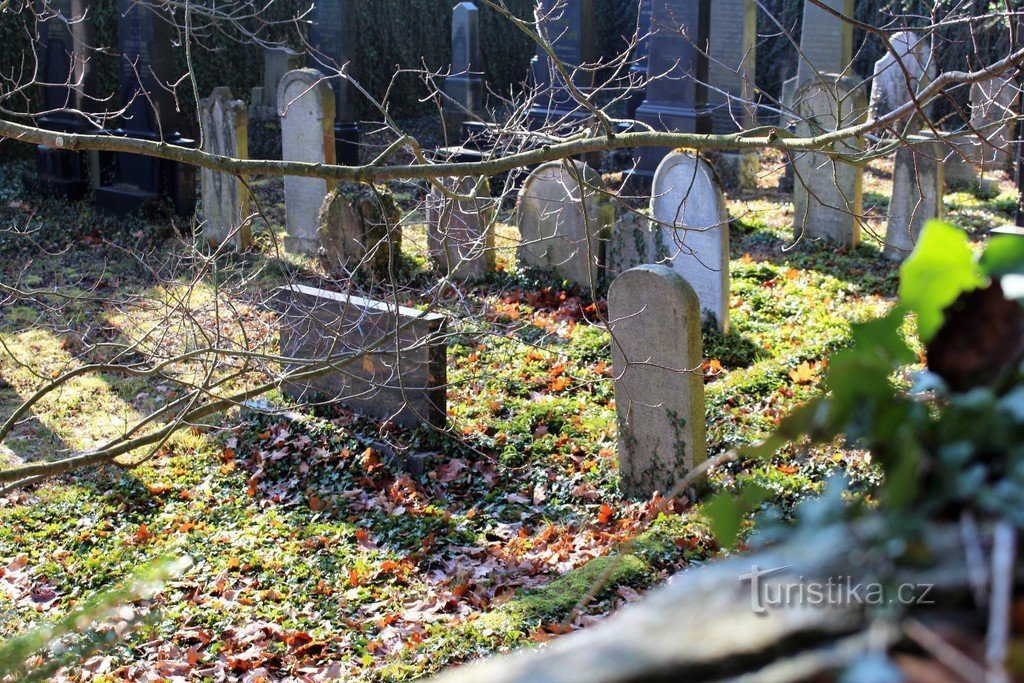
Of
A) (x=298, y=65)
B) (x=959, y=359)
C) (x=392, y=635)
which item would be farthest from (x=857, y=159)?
(x=298, y=65)

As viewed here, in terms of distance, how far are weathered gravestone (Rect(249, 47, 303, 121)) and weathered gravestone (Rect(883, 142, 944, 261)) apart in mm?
11063

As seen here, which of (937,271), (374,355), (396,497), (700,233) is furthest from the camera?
(700,233)

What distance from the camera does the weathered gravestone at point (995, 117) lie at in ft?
15.2

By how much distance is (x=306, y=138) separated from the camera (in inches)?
461

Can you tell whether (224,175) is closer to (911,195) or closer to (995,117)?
(911,195)

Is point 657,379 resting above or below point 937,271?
below

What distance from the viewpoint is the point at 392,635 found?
5.21 metres

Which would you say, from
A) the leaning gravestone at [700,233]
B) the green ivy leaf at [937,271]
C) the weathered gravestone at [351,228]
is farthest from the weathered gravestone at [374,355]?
the green ivy leaf at [937,271]

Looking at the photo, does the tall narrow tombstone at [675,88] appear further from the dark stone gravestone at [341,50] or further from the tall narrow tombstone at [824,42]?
the dark stone gravestone at [341,50]

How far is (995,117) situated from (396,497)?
11361 mm

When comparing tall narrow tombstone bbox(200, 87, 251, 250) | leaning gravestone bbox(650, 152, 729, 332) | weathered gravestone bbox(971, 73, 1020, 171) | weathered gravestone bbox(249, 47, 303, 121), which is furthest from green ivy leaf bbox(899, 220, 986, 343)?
weathered gravestone bbox(249, 47, 303, 121)

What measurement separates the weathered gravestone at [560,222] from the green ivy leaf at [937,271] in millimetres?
8400

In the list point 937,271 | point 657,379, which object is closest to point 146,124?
point 657,379

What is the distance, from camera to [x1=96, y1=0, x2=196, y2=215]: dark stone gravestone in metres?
13.0
